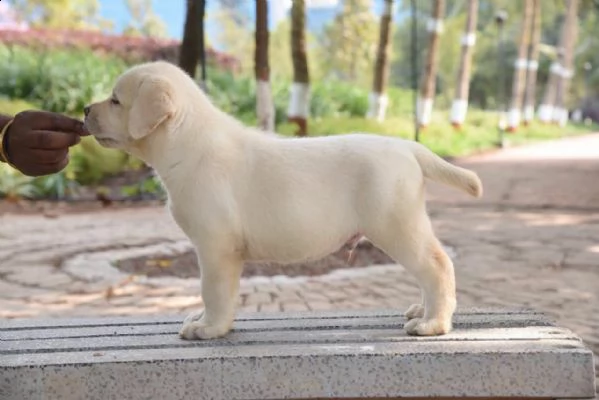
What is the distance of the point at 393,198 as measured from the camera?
7.27ft

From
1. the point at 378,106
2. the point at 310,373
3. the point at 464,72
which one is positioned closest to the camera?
the point at 310,373

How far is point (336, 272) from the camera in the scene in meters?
5.59

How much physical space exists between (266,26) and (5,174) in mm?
5368

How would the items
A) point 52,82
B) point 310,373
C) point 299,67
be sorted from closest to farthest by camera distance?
point 310,373
point 299,67
point 52,82

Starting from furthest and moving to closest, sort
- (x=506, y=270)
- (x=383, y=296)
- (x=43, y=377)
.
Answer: (x=506, y=270) → (x=383, y=296) → (x=43, y=377)

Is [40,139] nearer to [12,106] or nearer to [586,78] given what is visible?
[12,106]

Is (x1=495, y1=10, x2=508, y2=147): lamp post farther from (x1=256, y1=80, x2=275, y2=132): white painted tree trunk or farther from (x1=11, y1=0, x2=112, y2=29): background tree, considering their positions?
(x1=256, y1=80, x2=275, y2=132): white painted tree trunk

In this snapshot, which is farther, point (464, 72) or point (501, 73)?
point (501, 73)

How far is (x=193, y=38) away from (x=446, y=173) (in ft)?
18.2

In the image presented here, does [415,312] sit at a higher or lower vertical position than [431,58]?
higher

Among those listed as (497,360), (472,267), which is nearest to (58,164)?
(497,360)

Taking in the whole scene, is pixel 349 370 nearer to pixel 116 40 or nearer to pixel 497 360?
pixel 497 360

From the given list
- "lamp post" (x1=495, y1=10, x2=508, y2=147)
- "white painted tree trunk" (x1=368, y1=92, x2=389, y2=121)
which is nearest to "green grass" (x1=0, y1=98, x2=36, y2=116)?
"white painted tree trunk" (x1=368, y1=92, x2=389, y2=121)

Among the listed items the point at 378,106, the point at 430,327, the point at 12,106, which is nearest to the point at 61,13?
the point at 378,106
